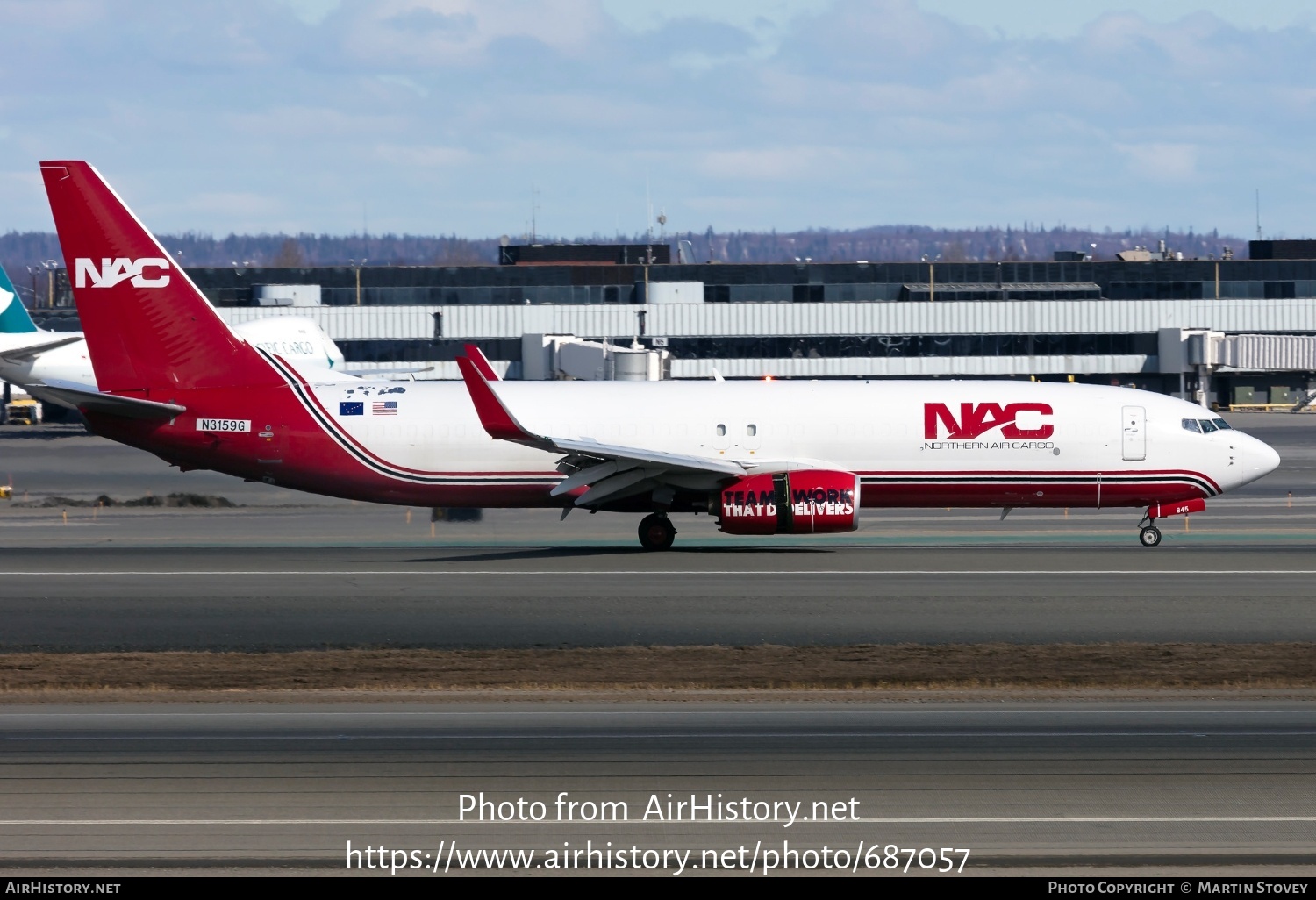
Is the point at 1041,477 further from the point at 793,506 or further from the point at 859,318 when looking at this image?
the point at 859,318

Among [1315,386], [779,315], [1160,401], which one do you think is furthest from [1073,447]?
[1315,386]

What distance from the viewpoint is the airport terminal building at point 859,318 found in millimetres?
94188

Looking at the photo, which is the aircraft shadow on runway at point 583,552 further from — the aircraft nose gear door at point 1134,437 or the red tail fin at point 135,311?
the aircraft nose gear door at point 1134,437

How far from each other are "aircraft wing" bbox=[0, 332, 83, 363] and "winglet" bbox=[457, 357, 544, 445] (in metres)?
43.4

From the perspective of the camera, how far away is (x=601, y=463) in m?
35.7

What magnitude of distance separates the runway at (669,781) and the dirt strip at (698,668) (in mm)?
1736

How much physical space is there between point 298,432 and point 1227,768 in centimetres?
2690

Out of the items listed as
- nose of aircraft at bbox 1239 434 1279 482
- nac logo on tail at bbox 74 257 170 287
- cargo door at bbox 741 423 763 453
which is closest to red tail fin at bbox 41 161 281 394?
nac logo on tail at bbox 74 257 170 287

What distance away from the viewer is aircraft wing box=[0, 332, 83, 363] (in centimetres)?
7006

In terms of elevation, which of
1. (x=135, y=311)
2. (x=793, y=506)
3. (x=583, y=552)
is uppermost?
(x=135, y=311)

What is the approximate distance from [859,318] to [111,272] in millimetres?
65606

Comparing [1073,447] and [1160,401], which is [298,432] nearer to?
[1073,447]

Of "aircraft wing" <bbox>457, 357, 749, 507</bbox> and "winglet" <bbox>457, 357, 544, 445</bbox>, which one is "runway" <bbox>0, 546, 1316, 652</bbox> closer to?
"aircraft wing" <bbox>457, 357, 749, 507</bbox>

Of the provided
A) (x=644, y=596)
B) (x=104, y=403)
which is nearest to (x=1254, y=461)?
(x=644, y=596)
